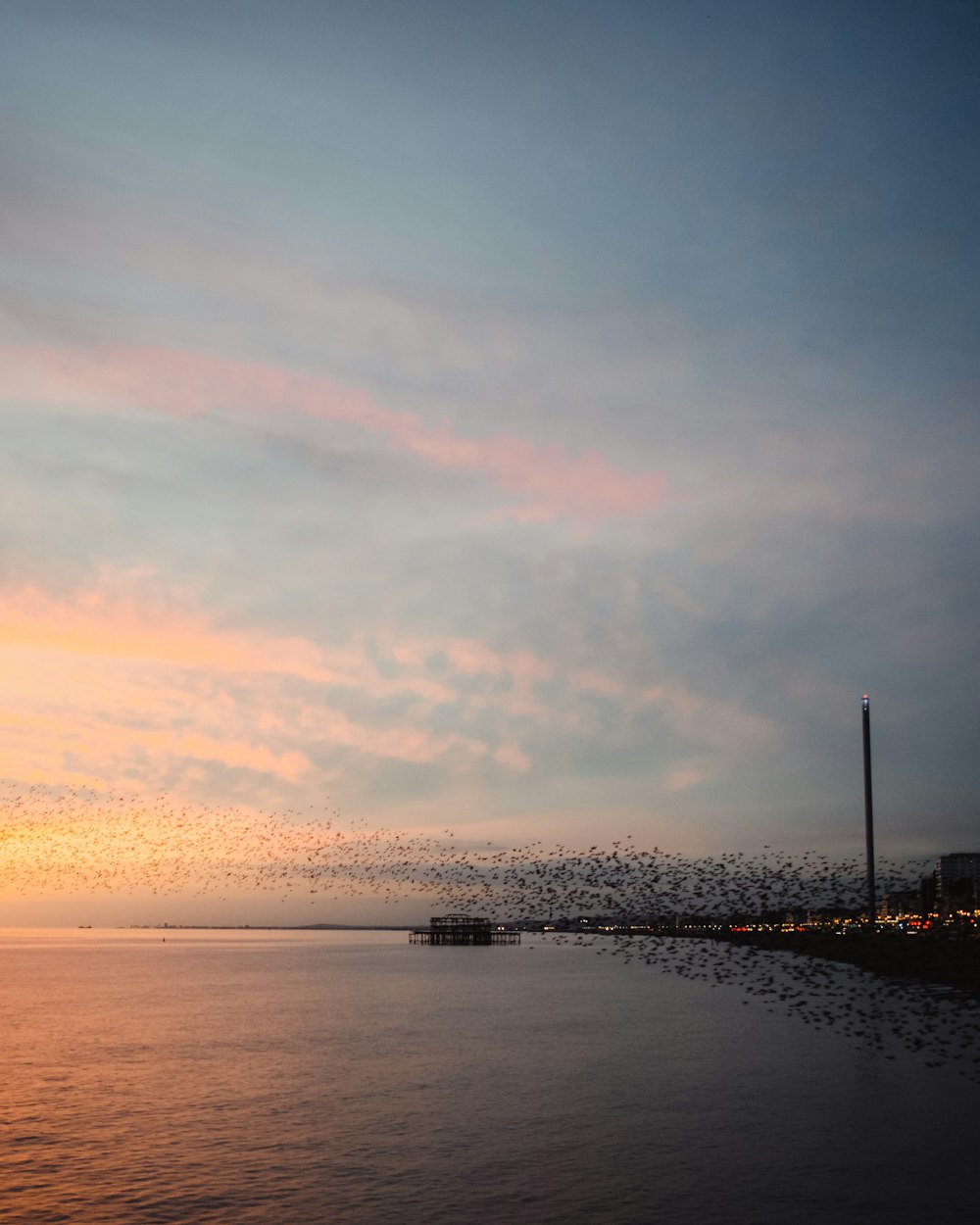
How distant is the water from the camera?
A: 993 inches

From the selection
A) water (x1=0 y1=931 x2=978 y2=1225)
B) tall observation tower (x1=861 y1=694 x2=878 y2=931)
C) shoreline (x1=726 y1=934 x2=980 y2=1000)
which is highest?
tall observation tower (x1=861 y1=694 x2=878 y2=931)

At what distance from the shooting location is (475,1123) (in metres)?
34.8

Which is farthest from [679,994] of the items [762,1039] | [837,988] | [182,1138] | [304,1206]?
[304,1206]

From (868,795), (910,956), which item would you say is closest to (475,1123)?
(910,956)

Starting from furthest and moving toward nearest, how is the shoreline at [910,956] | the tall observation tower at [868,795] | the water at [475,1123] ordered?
the tall observation tower at [868,795] → the shoreline at [910,956] → the water at [475,1123]

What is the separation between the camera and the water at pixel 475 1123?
25.2m

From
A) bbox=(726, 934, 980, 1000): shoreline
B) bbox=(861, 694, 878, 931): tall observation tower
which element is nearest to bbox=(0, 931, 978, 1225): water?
bbox=(726, 934, 980, 1000): shoreline

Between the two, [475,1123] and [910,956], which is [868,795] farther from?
[475,1123]

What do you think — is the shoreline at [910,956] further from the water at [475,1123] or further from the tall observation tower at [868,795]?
the water at [475,1123]

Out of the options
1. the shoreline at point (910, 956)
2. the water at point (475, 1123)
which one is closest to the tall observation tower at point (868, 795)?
the shoreline at point (910, 956)

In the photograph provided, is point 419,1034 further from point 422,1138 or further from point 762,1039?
point 422,1138

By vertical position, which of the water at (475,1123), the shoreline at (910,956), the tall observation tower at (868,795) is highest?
the tall observation tower at (868,795)

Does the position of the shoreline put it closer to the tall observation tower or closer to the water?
the tall observation tower

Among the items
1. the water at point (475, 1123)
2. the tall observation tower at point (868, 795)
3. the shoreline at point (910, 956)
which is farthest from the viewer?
the tall observation tower at point (868, 795)
